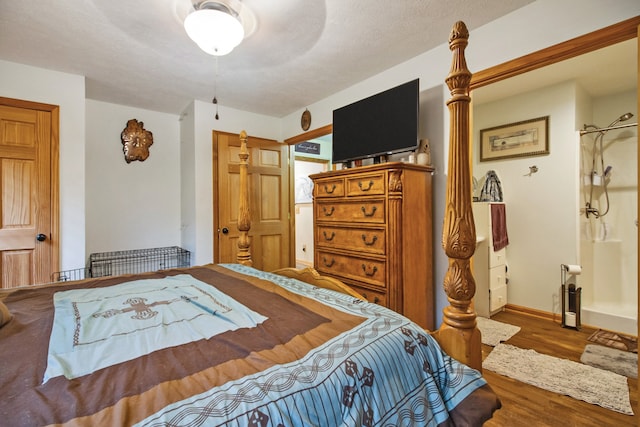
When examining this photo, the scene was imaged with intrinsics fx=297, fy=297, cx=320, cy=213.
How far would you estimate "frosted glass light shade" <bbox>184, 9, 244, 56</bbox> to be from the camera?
5.51 ft

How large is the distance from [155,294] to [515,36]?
8.64 ft

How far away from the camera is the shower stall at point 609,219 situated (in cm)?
308

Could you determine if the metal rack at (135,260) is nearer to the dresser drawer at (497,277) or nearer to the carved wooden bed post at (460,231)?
the carved wooden bed post at (460,231)

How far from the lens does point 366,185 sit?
2.34 m

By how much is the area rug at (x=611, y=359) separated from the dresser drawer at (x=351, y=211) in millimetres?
1924

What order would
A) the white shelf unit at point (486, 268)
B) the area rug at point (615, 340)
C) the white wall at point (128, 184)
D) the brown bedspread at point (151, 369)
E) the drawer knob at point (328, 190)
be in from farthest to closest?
1. the white wall at point (128, 184)
2. the white shelf unit at point (486, 268)
3. the drawer knob at point (328, 190)
4. the area rug at point (615, 340)
5. the brown bedspread at point (151, 369)

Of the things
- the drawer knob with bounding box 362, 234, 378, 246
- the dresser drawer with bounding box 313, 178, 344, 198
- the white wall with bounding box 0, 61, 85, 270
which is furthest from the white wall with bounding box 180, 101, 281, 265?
the drawer knob with bounding box 362, 234, 378, 246

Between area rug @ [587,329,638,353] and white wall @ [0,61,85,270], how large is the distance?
4.77 metres

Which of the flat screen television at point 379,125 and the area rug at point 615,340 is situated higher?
the flat screen television at point 379,125

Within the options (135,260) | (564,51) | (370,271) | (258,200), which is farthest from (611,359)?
(135,260)

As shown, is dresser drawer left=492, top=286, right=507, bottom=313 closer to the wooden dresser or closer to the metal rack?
the wooden dresser

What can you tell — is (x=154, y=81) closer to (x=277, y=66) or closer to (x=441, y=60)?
(x=277, y=66)

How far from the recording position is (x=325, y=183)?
2.73m

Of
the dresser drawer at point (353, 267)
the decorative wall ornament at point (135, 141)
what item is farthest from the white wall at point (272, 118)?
the dresser drawer at point (353, 267)
